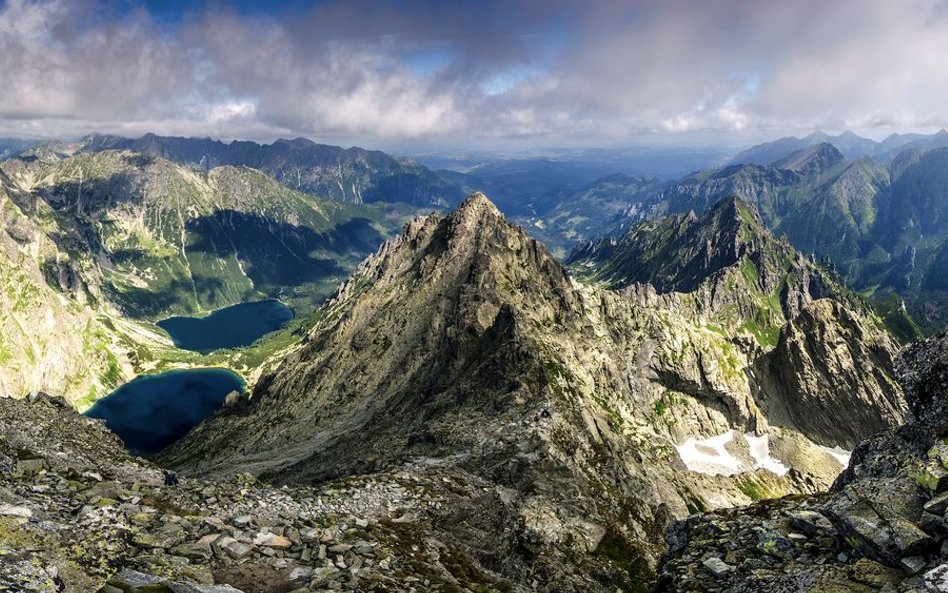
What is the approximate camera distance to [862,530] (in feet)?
53.3

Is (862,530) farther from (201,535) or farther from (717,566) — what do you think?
(201,535)

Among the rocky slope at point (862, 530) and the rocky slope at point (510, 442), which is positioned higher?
the rocky slope at point (862, 530)

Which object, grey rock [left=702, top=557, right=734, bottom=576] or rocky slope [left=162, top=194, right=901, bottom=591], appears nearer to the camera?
grey rock [left=702, top=557, right=734, bottom=576]

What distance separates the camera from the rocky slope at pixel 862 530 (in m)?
14.9

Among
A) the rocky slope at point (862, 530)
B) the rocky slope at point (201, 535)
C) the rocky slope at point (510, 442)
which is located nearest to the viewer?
the rocky slope at point (862, 530)

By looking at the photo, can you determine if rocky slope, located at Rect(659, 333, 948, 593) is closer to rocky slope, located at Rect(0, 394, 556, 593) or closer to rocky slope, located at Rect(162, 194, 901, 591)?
rocky slope, located at Rect(0, 394, 556, 593)

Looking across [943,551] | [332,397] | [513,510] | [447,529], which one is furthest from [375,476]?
[332,397]

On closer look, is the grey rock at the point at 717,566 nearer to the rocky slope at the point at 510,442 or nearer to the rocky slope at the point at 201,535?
the rocky slope at the point at 201,535

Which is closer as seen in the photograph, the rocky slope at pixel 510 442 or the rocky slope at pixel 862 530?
the rocky slope at pixel 862 530

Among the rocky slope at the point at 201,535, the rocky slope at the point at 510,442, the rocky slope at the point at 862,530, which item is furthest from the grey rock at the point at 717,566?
the rocky slope at the point at 510,442

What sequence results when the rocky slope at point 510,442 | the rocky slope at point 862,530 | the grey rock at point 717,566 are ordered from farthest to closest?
the rocky slope at point 510,442, the grey rock at point 717,566, the rocky slope at point 862,530

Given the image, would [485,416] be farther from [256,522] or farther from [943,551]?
[943,551]

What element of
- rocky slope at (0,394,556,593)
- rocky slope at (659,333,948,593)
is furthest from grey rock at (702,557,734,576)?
rocky slope at (0,394,556,593)

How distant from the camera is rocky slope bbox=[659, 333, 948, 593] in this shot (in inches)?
585
